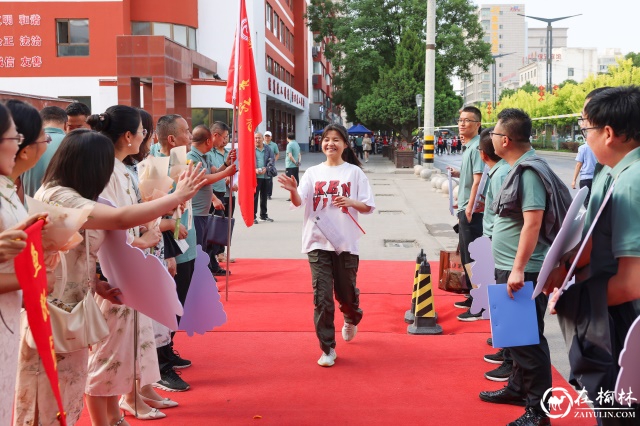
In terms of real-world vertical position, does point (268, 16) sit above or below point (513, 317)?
above

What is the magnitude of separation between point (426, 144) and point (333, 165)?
20044 millimetres

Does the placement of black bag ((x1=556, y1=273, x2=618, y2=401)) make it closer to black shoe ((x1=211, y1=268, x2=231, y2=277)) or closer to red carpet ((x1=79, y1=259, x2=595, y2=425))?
red carpet ((x1=79, y1=259, x2=595, y2=425))

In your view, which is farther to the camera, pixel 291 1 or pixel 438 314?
pixel 291 1

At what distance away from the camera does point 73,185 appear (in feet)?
10.4

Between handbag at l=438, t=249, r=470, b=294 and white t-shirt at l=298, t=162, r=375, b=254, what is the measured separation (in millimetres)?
2059

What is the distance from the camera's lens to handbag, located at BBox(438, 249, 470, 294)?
711cm

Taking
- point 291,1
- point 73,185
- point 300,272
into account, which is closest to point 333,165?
point 73,185

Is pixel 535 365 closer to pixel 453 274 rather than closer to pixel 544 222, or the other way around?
pixel 544 222

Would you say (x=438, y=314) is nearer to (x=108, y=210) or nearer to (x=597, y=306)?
(x=597, y=306)

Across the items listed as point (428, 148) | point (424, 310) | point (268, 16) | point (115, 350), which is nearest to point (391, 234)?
point (424, 310)

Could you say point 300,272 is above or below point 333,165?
below

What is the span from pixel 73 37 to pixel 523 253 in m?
29.2

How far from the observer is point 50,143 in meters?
5.52

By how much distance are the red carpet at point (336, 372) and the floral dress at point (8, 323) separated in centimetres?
183
